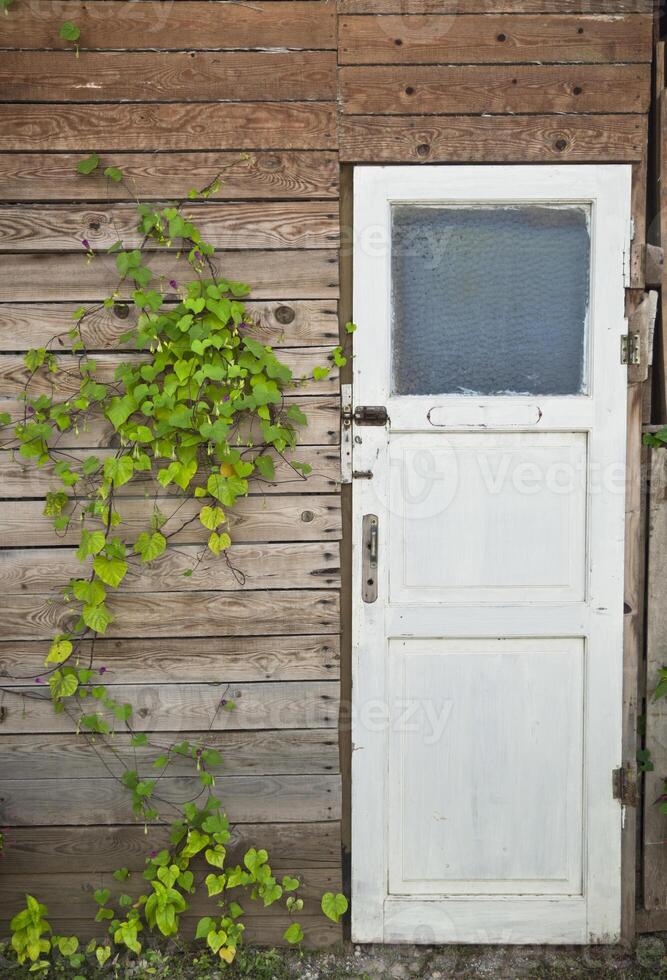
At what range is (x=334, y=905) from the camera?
281 cm

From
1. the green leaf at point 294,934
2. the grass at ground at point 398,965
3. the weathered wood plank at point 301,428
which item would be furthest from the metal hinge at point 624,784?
the weathered wood plank at point 301,428

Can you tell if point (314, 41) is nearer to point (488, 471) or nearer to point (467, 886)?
point (488, 471)

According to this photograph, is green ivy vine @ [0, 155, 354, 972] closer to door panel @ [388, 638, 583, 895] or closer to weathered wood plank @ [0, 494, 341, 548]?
weathered wood plank @ [0, 494, 341, 548]

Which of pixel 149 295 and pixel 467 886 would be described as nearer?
pixel 149 295

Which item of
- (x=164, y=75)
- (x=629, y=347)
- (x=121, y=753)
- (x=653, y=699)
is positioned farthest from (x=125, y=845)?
(x=164, y=75)

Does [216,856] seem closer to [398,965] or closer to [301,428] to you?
[398,965]

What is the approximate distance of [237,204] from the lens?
277cm

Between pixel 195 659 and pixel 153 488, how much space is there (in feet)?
1.99

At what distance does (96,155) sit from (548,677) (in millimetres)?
2342

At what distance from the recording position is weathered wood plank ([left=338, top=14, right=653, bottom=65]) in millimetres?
2748

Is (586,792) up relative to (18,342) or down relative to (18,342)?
down

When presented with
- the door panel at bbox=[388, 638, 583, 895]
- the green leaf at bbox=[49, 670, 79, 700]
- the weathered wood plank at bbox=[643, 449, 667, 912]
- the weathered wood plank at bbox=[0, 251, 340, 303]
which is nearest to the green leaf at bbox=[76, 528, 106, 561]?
the green leaf at bbox=[49, 670, 79, 700]

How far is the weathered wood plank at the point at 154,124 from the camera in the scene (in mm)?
2750

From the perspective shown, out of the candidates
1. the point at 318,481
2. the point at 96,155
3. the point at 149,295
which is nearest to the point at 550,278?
the point at 318,481
